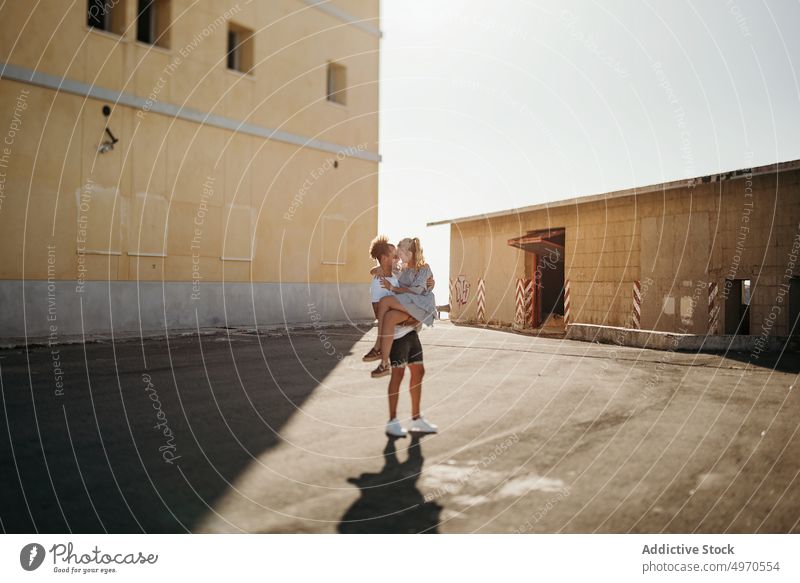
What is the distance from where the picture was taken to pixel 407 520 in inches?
139

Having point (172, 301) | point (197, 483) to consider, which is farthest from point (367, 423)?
point (172, 301)

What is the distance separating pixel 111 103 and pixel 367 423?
1365 cm

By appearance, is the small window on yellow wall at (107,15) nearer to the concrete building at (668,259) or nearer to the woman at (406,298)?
the woman at (406,298)

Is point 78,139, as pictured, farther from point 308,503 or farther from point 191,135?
point 308,503

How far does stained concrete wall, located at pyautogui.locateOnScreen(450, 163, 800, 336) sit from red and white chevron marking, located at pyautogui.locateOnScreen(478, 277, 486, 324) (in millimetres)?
2608

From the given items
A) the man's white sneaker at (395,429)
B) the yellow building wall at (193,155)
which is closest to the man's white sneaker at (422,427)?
the man's white sneaker at (395,429)

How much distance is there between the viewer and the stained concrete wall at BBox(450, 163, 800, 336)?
16.0 meters

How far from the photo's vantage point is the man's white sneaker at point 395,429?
5.67 metres

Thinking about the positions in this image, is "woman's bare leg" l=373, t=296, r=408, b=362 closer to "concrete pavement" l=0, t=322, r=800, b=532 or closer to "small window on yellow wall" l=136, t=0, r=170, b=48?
"concrete pavement" l=0, t=322, r=800, b=532

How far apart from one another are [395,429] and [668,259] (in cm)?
1553

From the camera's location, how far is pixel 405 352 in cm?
589

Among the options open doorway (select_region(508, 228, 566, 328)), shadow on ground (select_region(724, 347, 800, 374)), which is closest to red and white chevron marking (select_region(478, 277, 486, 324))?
open doorway (select_region(508, 228, 566, 328))

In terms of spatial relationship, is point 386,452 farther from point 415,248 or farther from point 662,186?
point 662,186

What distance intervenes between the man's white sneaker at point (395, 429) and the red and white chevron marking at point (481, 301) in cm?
2123
